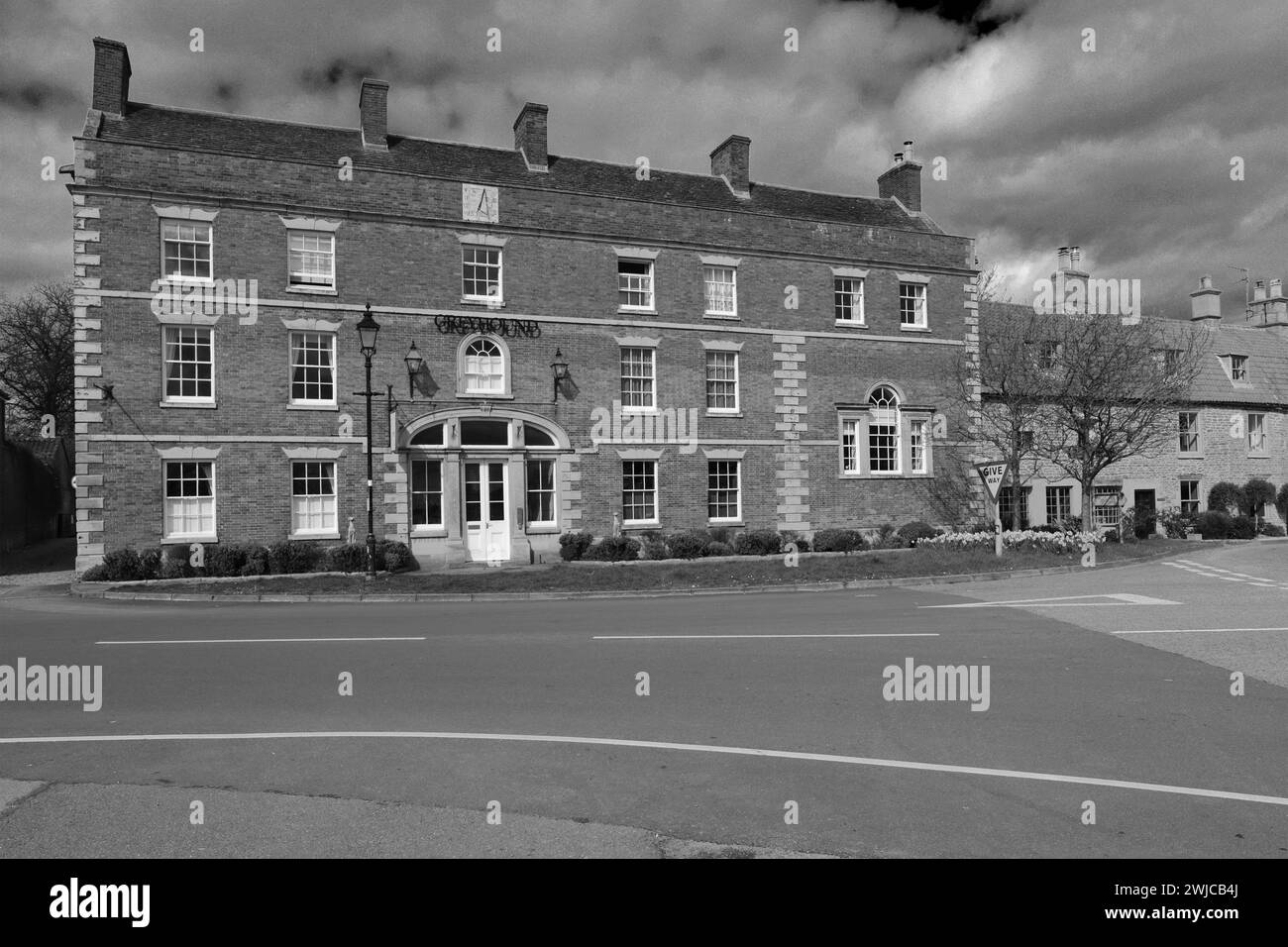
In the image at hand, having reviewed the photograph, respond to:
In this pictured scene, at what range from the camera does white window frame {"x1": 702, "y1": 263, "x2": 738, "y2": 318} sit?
28.0 m

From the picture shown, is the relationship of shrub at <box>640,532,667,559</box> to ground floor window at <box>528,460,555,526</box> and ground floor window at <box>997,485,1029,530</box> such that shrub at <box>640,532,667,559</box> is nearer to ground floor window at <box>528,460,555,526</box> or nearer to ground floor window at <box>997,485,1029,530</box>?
ground floor window at <box>528,460,555,526</box>

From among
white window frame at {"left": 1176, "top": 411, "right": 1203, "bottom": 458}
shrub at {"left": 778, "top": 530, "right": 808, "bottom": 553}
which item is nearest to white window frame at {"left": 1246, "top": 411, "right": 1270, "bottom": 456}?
white window frame at {"left": 1176, "top": 411, "right": 1203, "bottom": 458}

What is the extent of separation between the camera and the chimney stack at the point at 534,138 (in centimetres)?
2856

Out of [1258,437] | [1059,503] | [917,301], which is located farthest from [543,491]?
[1258,437]

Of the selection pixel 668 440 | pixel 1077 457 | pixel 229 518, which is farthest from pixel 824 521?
pixel 229 518

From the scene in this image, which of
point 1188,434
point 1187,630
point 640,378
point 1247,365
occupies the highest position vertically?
point 1247,365

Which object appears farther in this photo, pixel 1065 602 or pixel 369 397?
pixel 369 397

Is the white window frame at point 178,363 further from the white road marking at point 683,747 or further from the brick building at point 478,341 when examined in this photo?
the white road marking at point 683,747

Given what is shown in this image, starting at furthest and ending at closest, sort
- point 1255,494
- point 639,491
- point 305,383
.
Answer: point 1255,494, point 639,491, point 305,383

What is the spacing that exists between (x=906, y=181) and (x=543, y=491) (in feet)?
63.4

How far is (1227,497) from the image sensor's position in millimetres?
38062

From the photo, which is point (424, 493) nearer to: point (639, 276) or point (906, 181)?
point (639, 276)

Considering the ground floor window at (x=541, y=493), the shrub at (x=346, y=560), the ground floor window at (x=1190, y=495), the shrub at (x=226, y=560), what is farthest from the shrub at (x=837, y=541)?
the ground floor window at (x=1190, y=495)
